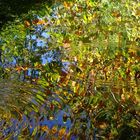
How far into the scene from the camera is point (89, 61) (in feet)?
24.6

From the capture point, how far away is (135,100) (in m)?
6.79

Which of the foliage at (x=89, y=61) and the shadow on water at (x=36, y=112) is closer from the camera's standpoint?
the shadow on water at (x=36, y=112)

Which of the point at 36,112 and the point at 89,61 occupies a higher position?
the point at 89,61

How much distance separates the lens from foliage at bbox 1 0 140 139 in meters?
7.04

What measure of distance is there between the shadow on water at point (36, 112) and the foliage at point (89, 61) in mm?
38

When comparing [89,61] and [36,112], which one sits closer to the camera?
[36,112]

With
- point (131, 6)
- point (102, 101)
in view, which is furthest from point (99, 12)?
point (102, 101)

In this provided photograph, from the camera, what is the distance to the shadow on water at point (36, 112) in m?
6.37

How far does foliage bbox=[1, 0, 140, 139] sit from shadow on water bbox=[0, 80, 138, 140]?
38 mm

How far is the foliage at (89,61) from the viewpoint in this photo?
23.1 ft

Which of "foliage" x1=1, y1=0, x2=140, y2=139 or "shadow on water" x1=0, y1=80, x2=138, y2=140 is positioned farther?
"foliage" x1=1, y1=0, x2=140, y2=139

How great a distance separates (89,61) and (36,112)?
131cm

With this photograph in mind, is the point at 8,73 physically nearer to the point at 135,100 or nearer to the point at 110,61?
the point at 110,61

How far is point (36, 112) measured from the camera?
696 centimetres
